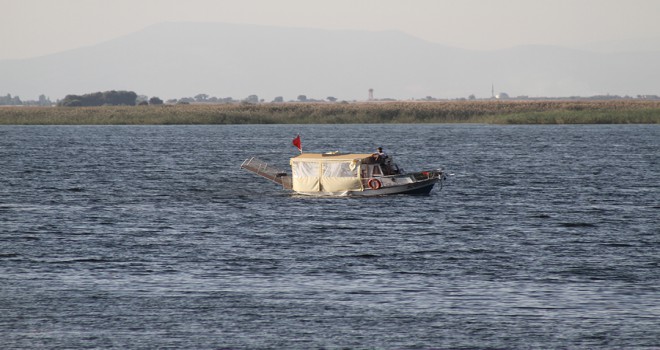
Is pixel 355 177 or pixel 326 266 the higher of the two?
pixel 355 177

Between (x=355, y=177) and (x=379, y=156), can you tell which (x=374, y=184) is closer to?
(x=355, y=177)

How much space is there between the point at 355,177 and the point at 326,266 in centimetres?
2509

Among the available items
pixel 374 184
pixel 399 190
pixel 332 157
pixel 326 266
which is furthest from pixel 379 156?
pixel 326 266

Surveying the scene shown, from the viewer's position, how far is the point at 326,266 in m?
39.9

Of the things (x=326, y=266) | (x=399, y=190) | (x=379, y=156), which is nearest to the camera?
(x=326, y=266)

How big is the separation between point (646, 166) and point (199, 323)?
74517 mm

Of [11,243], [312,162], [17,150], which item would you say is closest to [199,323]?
[11,243]

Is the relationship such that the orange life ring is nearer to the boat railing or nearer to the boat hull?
the boat hull

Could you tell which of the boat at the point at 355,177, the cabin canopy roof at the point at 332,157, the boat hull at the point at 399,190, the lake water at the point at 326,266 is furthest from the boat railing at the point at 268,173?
the boat hull at the point at 399,190

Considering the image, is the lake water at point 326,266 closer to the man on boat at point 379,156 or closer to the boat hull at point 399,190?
the boat hull at point 399,190

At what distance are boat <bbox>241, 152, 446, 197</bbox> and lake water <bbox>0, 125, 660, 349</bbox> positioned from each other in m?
1.26

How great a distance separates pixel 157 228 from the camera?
51.9 metres

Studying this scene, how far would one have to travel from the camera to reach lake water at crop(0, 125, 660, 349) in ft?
98.1

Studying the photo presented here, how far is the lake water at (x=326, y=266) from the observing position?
29891 millimetres
